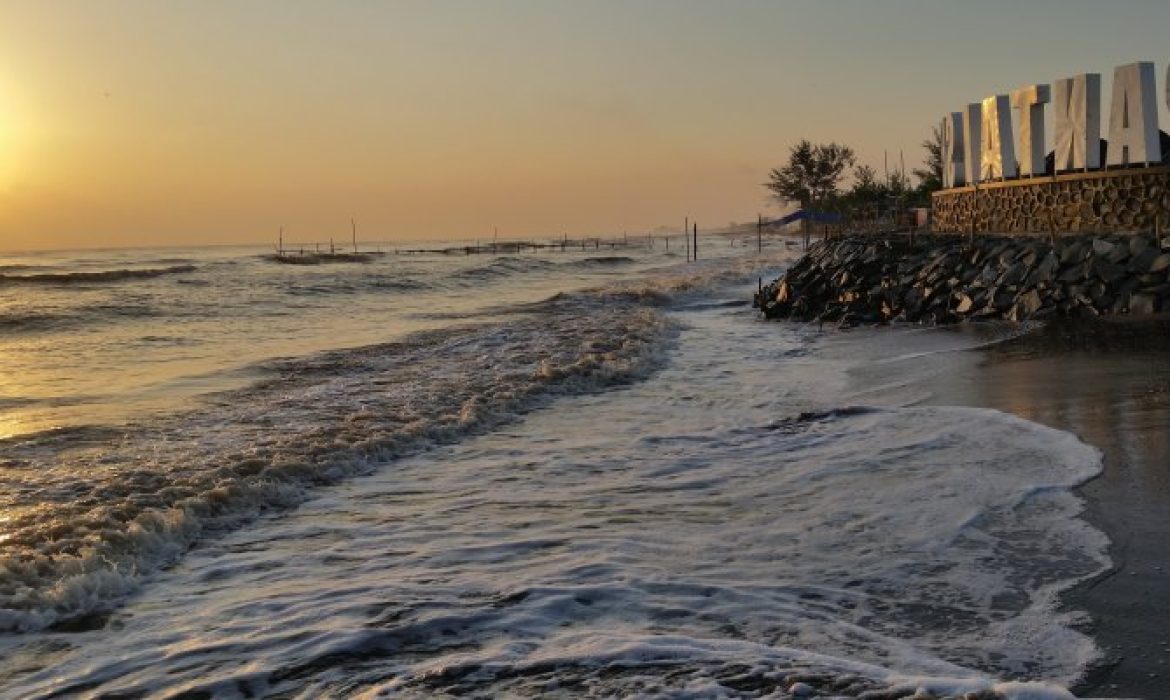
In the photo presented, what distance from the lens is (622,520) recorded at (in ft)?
25.3

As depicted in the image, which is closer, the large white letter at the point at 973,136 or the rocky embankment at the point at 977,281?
the rocky embankment at the point at 977,281

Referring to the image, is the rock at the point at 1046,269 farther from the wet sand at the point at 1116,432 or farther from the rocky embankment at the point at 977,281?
the wet sand at the point at 1116,432

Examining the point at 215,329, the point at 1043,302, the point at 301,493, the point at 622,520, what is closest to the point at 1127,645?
the point at 622,520

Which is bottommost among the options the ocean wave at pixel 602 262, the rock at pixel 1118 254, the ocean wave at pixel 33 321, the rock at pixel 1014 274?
the ocean wave at pixel 33 321

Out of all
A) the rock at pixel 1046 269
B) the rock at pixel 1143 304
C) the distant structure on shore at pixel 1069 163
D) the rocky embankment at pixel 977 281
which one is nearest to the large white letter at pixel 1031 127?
the distant structure on shore at pixel 1069 163

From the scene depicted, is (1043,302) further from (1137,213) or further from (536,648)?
(536,648)

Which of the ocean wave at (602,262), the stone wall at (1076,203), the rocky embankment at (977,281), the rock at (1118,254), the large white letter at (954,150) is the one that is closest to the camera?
the rocky embankment at (977,281)

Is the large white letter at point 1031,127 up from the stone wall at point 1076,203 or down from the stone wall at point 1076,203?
up

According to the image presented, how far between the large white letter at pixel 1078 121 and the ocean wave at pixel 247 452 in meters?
13.6

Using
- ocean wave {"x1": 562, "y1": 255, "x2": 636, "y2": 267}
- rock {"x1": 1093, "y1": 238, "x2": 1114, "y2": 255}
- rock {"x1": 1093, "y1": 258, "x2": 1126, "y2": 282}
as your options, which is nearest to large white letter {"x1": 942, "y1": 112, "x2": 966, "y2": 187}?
rock {"x1": 1093, "y1": 238, "x2": 1114, "y2": 255}

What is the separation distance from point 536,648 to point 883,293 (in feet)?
74.3

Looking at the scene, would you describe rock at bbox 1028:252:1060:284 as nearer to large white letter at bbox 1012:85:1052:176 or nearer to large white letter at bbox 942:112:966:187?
large white letter at bbox 1012:85:1052:176

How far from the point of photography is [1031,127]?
27.6 metres

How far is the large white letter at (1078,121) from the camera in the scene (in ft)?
82.7
